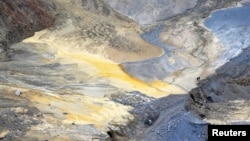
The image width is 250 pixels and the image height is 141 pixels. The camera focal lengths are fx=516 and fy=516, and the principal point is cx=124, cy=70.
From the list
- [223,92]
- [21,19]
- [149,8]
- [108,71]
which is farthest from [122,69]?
[149,8]

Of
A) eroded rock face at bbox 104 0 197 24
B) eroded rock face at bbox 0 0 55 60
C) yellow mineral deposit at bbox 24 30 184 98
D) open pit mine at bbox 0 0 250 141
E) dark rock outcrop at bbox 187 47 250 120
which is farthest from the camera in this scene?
eroded rock face at bbox 104 0 197 24

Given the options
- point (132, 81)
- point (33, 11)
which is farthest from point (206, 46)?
point (33, 11)

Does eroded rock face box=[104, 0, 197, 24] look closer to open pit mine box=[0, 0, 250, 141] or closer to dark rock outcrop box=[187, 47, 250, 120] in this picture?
open pit mine box=[0, 0, 250, 141]

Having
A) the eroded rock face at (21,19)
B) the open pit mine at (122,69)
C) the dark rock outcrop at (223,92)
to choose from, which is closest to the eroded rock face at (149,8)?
the open pit mine at (122,69)

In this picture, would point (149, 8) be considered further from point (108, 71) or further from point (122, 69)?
point (108, 71)

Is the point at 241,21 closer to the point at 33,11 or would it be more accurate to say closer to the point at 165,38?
the point at 165,38

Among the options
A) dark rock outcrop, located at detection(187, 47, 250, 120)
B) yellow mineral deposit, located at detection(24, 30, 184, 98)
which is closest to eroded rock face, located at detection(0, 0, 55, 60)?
yellow mineral deposit, located at detection(24, 30, 184, 98)
